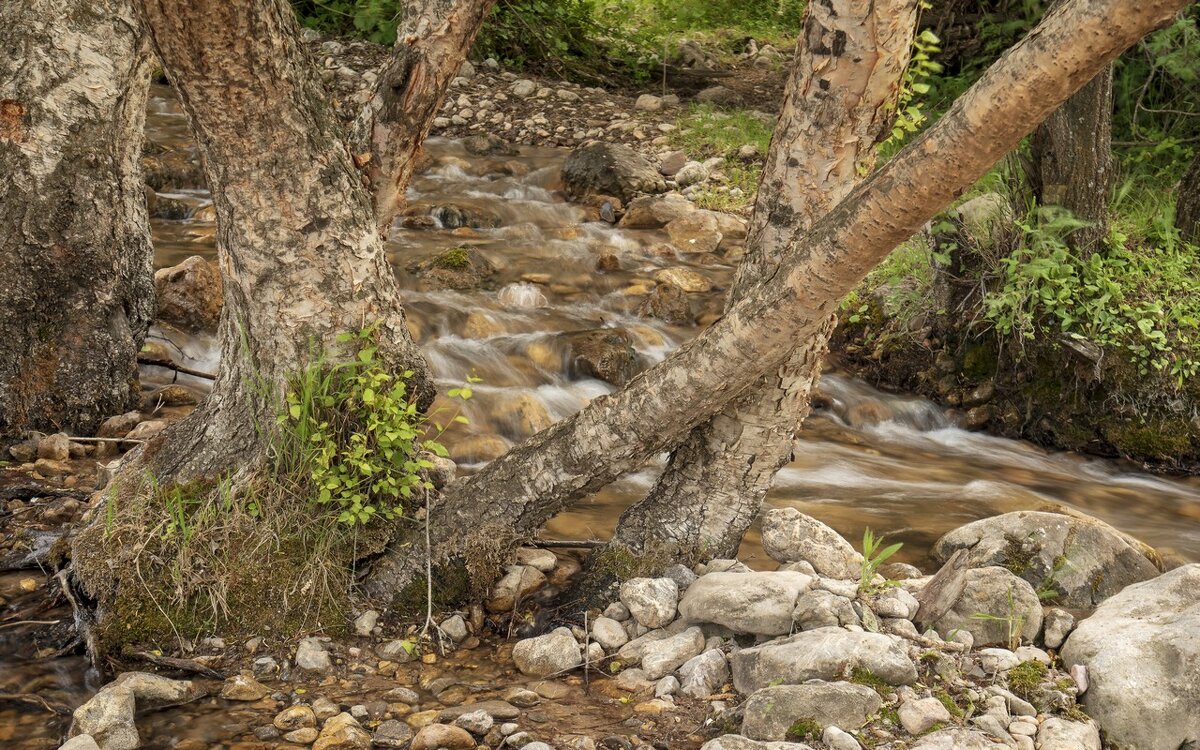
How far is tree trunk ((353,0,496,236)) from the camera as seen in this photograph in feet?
12.5

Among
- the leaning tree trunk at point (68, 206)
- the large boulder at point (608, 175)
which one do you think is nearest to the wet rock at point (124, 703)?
the leaning tree trunk at point (68, 206)

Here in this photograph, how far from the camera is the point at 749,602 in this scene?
3490mm

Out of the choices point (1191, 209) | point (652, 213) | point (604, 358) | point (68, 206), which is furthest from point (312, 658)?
point (652, 213)

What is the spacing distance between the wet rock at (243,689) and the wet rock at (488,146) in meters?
8.21

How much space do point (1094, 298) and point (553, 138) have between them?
6.53 m

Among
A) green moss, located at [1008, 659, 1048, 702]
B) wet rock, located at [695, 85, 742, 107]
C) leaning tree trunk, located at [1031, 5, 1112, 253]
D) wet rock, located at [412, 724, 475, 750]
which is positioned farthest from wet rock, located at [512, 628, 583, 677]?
wet rock, located at [695, 85, 742, 107]

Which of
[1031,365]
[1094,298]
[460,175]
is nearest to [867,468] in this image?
[1031,365]

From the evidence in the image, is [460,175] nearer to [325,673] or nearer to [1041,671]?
[325,673]

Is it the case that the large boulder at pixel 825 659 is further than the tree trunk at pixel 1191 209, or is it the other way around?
the tree trunk at pixel 1191 209

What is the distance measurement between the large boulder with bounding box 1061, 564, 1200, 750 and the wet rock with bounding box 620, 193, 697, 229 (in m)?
6.51

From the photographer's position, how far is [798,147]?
11.1 ft

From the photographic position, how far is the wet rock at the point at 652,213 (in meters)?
9.52

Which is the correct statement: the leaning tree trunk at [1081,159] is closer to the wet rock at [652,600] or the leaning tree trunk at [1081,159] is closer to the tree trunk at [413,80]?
the tree trunk at [413,80]

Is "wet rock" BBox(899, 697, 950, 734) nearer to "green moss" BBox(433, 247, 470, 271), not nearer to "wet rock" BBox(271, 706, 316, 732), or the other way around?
"wet rock" BBox(271, 706, 316, 732)
